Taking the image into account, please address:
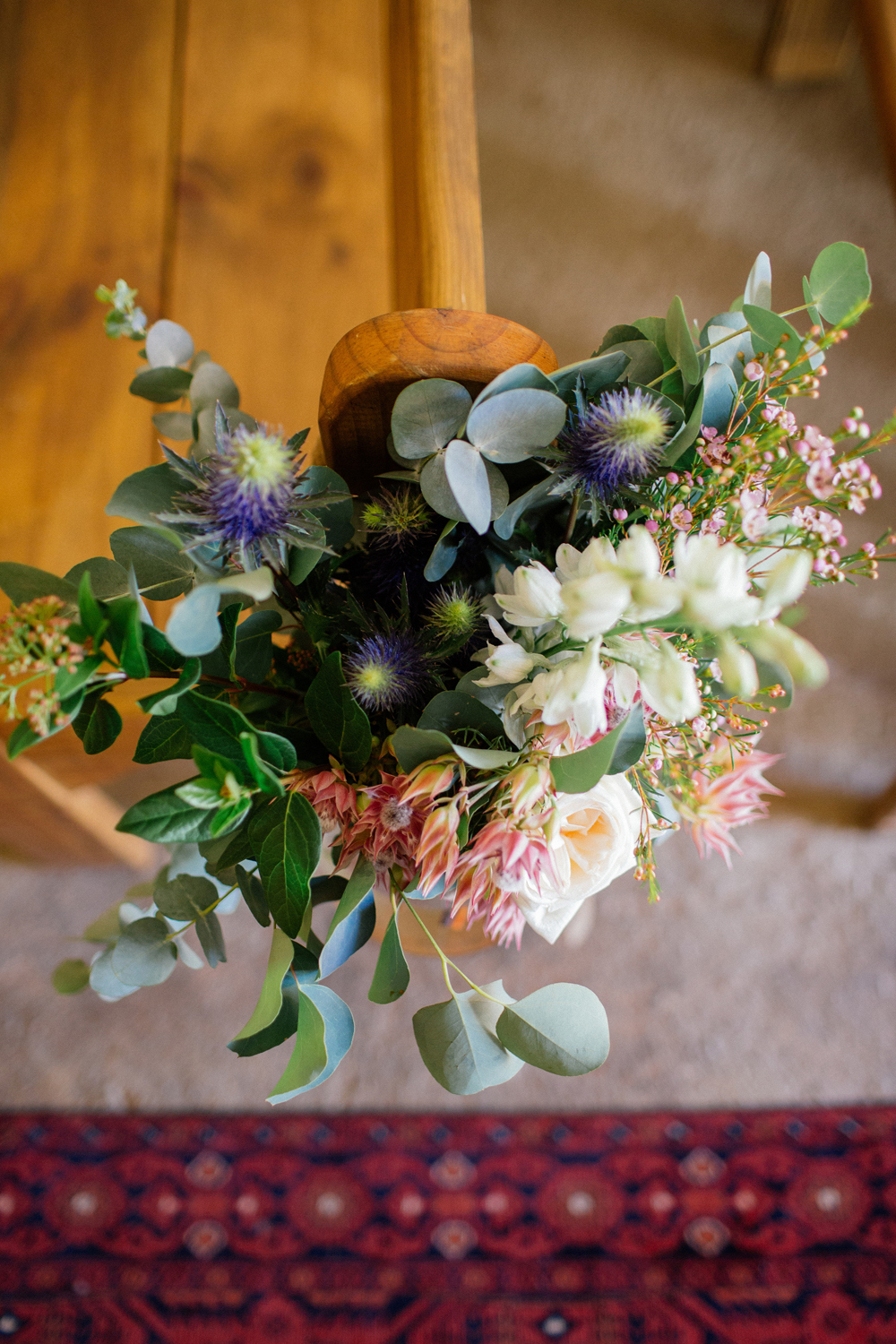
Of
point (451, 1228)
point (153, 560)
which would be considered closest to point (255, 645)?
point (153, 560)

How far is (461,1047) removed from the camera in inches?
16.6

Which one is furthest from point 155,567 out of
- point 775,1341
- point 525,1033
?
point 775,1341

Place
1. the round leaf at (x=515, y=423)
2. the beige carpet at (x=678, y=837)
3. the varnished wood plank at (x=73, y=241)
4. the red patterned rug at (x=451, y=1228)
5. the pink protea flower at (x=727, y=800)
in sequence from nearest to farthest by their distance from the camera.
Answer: the round leaf at (x=515, y=423) < the pink protea flower at (x=727, y=800) < the varnished wood plank at (x=73, y=241) < the red patterned rug at (x=451, y=1228) < the beige carpet at (x=678, y=837)

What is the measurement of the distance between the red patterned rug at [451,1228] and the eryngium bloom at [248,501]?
3.02 ft

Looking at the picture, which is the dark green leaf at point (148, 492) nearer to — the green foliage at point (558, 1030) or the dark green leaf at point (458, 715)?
the dark green leaf at point (458, 715)

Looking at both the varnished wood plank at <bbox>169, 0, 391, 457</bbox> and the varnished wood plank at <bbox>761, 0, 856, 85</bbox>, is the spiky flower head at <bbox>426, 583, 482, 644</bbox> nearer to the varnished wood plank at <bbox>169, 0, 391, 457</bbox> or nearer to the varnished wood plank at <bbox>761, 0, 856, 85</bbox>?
the varnished wood plank at <bbox>169, 0, 391, 457</bbox>

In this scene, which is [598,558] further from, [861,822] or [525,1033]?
[861,822]

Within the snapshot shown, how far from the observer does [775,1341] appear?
0.95 meters

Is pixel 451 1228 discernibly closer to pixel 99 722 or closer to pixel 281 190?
pixel 99 722

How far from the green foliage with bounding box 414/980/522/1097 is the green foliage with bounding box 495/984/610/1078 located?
1cm

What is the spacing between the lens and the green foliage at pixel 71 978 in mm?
563

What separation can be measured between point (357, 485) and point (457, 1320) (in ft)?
3.21

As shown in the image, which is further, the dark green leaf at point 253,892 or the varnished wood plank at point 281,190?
the varnished wood plank at point 281,190

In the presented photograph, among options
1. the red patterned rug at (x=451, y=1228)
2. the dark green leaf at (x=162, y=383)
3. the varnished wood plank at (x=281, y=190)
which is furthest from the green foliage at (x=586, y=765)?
the red patterned rug at (x=451, y=1228)
